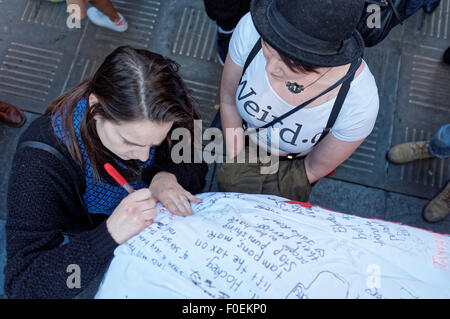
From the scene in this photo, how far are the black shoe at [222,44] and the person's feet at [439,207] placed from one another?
2274 mm

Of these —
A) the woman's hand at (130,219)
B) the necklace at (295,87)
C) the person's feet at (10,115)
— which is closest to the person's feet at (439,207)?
the necklace at (295,87)

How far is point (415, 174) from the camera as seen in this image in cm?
301

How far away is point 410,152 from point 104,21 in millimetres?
3125

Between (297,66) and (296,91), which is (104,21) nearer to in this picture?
(296,91)

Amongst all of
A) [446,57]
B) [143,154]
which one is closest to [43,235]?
[143,154]

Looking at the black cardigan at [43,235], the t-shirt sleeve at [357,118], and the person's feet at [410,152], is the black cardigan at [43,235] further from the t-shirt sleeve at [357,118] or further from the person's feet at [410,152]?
the person's feet at [410,152]

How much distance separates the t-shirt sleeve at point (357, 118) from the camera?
5.24 feet

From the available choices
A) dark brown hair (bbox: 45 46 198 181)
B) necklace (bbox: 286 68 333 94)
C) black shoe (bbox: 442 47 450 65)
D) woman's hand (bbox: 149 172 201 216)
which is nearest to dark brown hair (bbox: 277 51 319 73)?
Result: necklace (bbox: 286 68 333 94)

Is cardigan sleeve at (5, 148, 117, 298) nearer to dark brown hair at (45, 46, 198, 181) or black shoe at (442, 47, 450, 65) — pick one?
dark brown hair at (45, 46, 198, 181)

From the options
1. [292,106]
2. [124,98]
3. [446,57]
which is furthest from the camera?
[446,57]

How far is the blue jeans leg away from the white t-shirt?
57.9 inches

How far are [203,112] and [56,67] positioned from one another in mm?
1479

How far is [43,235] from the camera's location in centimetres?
142

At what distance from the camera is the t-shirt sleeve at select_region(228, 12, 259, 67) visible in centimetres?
170
